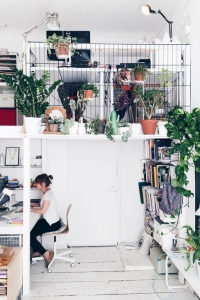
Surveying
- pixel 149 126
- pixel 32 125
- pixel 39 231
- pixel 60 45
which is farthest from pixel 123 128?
pixel 39 231

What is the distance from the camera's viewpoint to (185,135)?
3.64 m

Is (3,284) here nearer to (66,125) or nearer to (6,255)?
(6,255)

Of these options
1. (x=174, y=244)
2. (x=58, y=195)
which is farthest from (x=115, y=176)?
(x=174, y=244)

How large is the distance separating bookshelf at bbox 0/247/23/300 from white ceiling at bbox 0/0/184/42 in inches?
121

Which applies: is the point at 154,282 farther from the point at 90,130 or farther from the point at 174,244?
the point at 90,130

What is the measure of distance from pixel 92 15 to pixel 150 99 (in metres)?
1.77

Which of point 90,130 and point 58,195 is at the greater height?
point 90,130

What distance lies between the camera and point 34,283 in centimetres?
425

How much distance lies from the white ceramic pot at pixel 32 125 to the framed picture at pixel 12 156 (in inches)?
74.0

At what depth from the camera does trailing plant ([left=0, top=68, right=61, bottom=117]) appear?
369 centimetres

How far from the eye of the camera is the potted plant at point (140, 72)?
3887 millimetres

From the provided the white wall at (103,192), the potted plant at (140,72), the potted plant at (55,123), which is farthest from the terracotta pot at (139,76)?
the white wall at (103,192)

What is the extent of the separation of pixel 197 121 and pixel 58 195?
288cm

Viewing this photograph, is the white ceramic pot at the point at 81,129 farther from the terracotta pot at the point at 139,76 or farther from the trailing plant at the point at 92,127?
the terracotta pot at the point at 139,76
